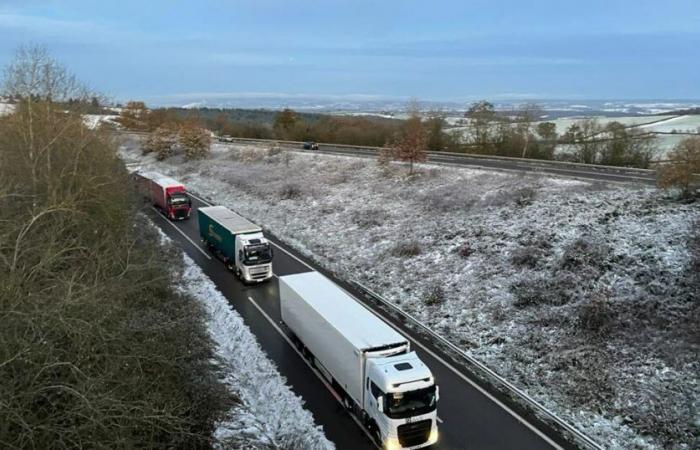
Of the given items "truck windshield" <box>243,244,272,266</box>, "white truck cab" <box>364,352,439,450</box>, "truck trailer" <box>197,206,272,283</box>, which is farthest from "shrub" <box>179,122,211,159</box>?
"white truck cab" <box>364,352,439,450</box>

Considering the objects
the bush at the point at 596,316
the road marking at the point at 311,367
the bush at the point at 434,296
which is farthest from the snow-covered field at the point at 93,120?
the bush at the point at 596,316

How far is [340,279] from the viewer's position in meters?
28.1

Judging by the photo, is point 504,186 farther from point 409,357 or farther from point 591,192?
point 409,357

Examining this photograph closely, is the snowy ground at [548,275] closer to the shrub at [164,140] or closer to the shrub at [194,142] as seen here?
the shrub at [194,142]

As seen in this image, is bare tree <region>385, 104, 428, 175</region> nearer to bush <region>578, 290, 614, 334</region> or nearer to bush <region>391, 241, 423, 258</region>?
bush <region>391, 241, 423, 258</region>

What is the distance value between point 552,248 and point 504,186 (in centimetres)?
1259

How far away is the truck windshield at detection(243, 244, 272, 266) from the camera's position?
2598 centimetres

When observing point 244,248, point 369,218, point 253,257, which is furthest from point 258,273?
point 369,218

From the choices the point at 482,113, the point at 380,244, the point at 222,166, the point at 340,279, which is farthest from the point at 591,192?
the point at 222,166

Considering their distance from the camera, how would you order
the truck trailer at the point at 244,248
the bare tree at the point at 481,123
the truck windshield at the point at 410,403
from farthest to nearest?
the bare tree at the point at 481,123 → the truck trailer at the point at 244,248 → the truck windshield at the point at 410,403

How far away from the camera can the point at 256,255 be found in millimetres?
26141

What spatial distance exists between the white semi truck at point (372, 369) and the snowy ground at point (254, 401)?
156 cm

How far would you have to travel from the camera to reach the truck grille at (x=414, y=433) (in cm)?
1299

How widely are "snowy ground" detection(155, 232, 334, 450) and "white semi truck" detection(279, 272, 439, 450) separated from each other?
1.56 m
